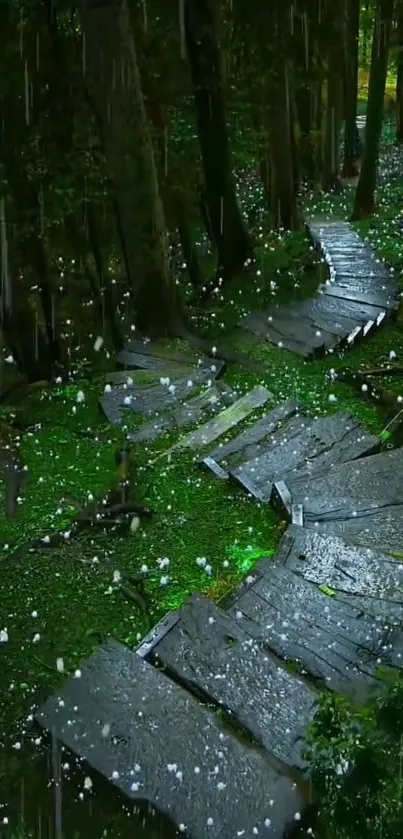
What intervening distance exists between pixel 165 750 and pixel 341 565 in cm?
164

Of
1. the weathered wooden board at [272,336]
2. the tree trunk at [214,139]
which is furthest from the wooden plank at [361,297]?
the tree trunk at [214,139]

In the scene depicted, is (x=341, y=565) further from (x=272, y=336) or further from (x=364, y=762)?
(x=272, y=336)

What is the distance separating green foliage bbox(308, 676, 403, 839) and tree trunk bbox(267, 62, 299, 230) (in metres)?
12.1

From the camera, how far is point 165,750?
3.61 m

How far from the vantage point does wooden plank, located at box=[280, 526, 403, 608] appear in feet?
15.1

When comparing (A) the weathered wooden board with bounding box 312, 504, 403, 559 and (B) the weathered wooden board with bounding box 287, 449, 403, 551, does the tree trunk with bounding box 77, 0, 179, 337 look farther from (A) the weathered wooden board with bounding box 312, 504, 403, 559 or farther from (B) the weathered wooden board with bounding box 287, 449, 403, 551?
(A) the weathered wooden board with bounding box 312, 504, 403, 559

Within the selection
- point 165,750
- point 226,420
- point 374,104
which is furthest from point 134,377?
point 374,104

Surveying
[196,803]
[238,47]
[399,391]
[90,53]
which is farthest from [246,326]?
[196,803]

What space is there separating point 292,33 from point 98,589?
899 centimetres

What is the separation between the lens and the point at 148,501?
5906 mm

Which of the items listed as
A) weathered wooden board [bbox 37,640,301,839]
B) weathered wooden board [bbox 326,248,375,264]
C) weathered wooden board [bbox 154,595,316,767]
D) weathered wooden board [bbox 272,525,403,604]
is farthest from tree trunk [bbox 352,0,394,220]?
weathered wooden board [bbox 37,640,301,839]

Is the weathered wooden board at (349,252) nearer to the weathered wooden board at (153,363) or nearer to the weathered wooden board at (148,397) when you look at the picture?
the weathered wooden board at (153,363)

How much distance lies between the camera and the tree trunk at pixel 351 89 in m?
17.3

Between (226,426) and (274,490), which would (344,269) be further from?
(274,490)
